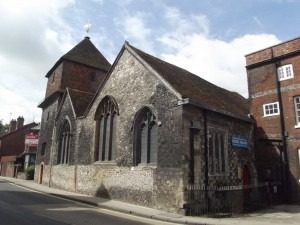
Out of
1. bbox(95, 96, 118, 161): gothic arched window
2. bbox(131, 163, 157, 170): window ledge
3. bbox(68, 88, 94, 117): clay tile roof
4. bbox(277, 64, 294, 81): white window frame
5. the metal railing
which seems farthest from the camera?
bbox(68, 88, 94, 117): clay tile roof

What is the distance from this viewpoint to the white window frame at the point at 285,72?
17.8 metres

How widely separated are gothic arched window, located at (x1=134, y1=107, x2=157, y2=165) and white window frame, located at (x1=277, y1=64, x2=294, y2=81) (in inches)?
359

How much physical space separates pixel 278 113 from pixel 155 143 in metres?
8.54

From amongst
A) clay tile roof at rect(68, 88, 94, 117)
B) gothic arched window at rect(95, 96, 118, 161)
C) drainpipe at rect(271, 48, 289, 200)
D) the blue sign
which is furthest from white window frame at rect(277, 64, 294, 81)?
clay tile roof at rect(68, 88, 94, 117)

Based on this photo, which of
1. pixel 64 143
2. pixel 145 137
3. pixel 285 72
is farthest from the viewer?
pixel 64 143

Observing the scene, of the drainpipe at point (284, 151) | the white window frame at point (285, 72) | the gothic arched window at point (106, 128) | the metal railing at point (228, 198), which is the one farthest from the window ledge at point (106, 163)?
Answer: the white window frame at point (285, 72)

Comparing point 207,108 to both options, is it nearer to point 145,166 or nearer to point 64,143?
point 145,166

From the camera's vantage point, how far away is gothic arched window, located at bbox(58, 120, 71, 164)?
23836 mm

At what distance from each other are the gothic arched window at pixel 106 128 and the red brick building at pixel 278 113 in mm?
9370

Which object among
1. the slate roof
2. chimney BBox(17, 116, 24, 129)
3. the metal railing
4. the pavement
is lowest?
the pavement

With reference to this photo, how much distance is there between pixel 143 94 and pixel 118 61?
13.7ft

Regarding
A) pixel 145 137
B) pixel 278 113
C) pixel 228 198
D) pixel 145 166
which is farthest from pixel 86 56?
pixel 228 198

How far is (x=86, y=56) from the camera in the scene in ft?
108

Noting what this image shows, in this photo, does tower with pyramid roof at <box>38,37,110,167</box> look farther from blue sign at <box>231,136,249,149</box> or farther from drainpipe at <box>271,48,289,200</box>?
drainpipe at <box>271,48,289,200</box>
